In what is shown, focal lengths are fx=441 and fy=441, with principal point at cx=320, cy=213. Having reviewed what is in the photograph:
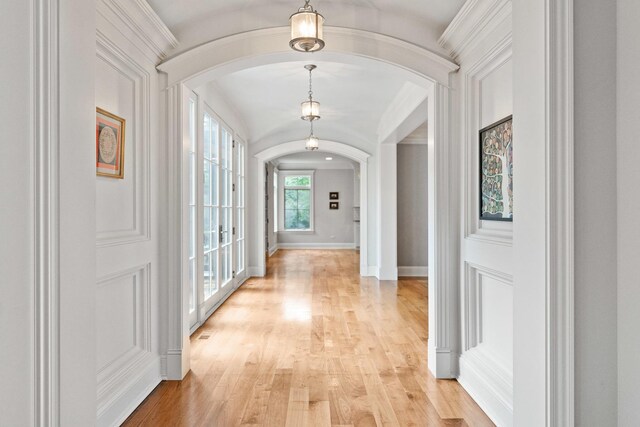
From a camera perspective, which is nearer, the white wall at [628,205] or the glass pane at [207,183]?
Result: the white wall at [628,205]

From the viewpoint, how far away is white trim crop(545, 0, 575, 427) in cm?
133

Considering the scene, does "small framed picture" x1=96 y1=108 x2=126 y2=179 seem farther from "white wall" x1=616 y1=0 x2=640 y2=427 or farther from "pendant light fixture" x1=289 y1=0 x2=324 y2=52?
"white wall" x1=616 y1=0 x2=640 y2=427

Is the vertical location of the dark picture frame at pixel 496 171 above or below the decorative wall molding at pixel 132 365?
above

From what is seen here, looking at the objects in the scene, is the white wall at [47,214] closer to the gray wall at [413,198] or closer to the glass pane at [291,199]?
the gray wall at [413,198]

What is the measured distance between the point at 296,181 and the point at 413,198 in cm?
709

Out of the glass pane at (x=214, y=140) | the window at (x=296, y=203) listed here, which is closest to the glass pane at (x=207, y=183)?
the glass pane at (x=214, y=140)

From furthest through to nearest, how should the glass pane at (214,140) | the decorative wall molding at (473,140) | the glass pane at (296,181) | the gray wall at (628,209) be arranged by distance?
the glass pane at (296,181), the glass pane at (214,140), the decorative wall molding at (473,140), the gray wall at (628,209)

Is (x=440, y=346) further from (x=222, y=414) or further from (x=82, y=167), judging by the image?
(x=82, y=167)

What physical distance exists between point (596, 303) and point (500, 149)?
1.34 m

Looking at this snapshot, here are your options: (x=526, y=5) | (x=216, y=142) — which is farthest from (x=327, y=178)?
(x=526, y=5)

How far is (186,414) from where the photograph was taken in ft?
8.29

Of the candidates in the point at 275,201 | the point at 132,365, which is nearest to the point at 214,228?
the point at 132,365

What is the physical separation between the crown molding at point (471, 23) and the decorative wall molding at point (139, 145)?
1995mm

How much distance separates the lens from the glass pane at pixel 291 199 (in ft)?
47.7
